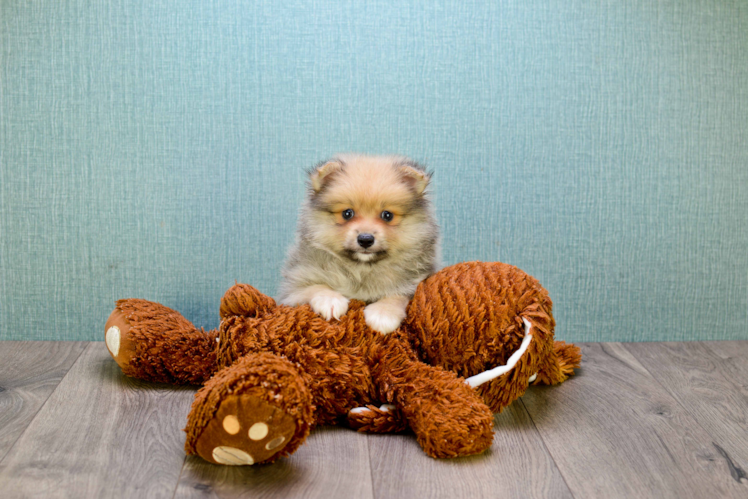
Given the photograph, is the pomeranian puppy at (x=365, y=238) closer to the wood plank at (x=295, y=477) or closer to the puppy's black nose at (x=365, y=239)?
the puppy's black nose at (x=365, y=239)

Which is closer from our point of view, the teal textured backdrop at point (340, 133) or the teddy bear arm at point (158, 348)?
the teddy bear arm at point (158, 348)

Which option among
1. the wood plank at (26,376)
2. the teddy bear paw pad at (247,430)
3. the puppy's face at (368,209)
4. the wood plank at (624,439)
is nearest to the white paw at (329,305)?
the puppy's face at (368,209)

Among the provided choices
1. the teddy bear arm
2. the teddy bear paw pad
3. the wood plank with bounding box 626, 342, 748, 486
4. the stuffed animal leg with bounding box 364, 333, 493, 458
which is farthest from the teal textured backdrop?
the teddy bear paw pad

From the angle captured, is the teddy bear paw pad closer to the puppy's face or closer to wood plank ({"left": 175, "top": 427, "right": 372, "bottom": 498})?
wood plank ({"left": 175, "top": 427, "right": 372, "bottom": 498})

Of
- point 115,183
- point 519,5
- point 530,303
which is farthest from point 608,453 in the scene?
point 115,183

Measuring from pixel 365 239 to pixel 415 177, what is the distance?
0.69ft

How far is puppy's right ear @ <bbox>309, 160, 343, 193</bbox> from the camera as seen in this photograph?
1.64 meters

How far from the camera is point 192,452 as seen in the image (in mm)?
1335

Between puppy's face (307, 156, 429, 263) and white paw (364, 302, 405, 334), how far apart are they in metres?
0.12

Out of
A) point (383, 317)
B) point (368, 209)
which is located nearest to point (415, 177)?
point (368, 209)

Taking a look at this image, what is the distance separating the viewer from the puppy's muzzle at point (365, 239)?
5.11 ft

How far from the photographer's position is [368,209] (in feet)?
5.28

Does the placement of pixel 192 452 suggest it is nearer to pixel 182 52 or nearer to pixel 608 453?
pixel 608 453

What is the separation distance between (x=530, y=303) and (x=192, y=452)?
31.3 inches
